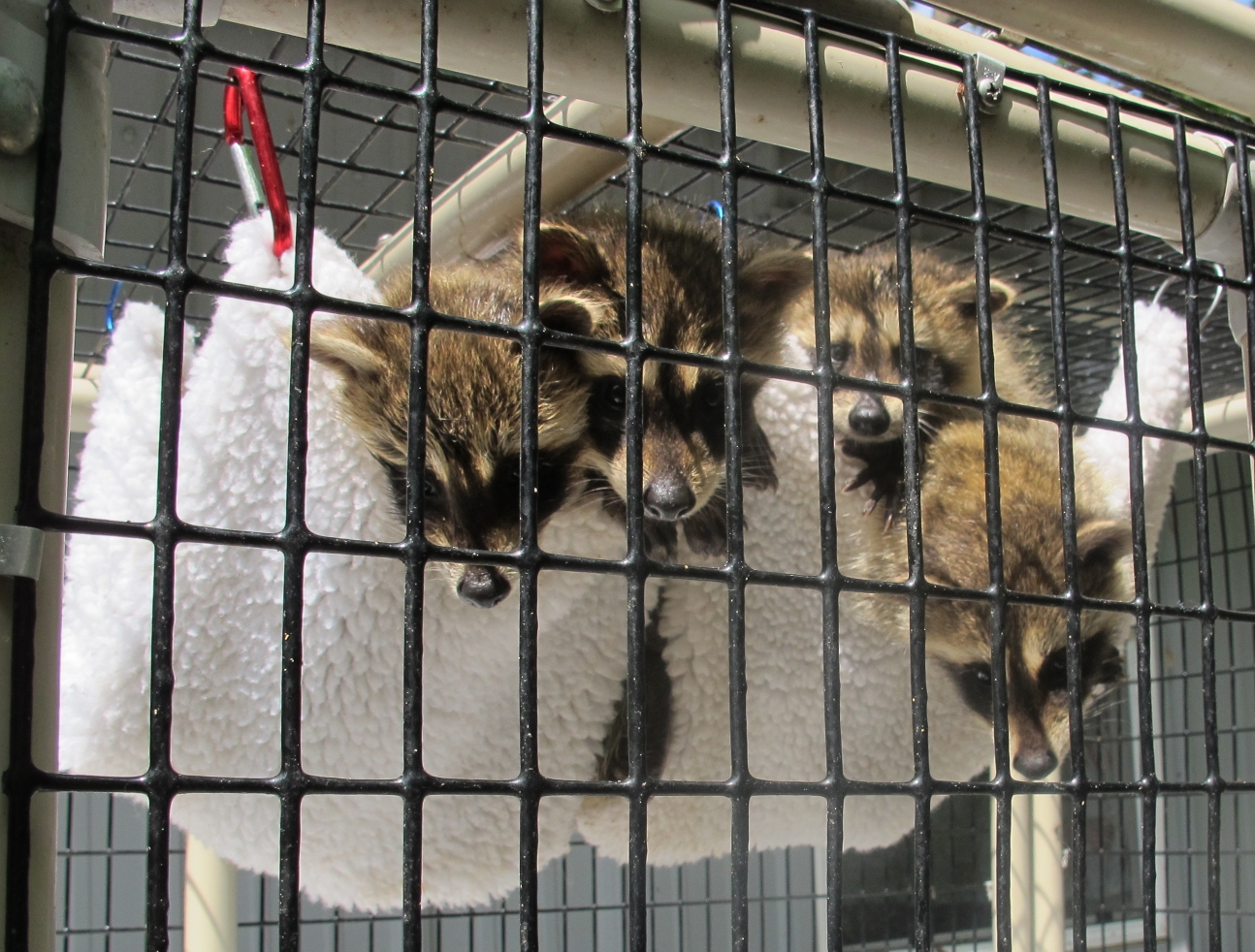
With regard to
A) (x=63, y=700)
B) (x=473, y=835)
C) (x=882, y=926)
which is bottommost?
(x=882, y=926)

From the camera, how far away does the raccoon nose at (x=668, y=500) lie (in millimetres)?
924

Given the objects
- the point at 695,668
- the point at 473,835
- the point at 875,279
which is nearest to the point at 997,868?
the point at 695,668

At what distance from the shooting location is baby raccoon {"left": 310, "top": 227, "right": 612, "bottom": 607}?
969 mm

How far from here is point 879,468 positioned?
128 centimetres

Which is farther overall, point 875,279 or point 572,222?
point 875,279

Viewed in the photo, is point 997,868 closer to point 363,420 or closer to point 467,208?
point 363,420

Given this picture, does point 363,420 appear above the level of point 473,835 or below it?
above

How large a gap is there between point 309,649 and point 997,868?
507 millimetres

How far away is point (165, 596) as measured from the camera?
0.46 m

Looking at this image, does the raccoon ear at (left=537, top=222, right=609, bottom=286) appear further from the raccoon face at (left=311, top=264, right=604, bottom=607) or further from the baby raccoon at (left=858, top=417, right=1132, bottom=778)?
the baby raccoon at (left=858, top=417, right=1132, bottom=778)

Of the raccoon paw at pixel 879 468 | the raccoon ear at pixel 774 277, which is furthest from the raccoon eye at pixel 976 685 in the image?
the raccoon ear at pixel 774 277

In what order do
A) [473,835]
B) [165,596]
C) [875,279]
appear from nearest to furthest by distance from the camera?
[165,596] < [473,835] < [875,279]

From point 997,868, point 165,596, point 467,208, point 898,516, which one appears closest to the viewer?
point 165,596

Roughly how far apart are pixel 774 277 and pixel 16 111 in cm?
92
